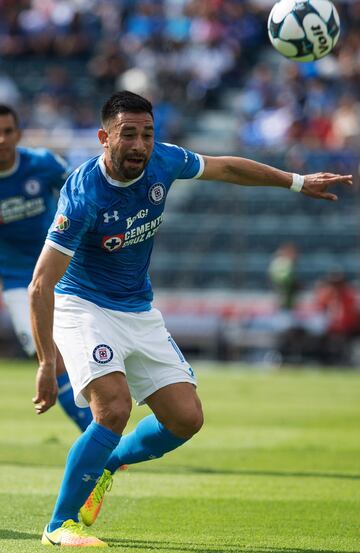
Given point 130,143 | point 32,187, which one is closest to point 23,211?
point 32,187

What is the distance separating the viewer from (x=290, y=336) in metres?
22.5

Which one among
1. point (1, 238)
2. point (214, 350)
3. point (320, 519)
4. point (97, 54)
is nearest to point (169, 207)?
point (214, 350)

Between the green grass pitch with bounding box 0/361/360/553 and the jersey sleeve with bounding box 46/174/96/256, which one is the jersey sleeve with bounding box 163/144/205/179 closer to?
the jersey sleeve with bounding box 46/174/96/256

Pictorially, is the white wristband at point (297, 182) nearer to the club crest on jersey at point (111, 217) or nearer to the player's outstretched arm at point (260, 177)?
the player's outstretched arm at point (260, 177)

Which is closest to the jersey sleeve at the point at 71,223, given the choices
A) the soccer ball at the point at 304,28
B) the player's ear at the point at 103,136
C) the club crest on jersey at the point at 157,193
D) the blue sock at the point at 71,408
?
the player's ear at the point at 103,136

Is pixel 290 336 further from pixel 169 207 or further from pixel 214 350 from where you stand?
pixel 169 207

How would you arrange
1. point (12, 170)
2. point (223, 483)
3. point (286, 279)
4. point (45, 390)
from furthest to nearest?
point (286, 279) < point (12, 170) < point (223, 483) < point (45, 390)

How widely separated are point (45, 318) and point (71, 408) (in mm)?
3136

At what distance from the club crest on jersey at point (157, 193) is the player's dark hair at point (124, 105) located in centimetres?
47

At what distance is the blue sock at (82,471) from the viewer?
668 centimetres

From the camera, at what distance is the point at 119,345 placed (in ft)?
23.1

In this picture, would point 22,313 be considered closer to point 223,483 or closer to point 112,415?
point 223,483

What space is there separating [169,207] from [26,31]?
341 inches

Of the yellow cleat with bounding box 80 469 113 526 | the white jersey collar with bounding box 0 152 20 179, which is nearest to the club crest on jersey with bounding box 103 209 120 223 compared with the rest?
the yellow cleat with bounding box 80 469 113 526
